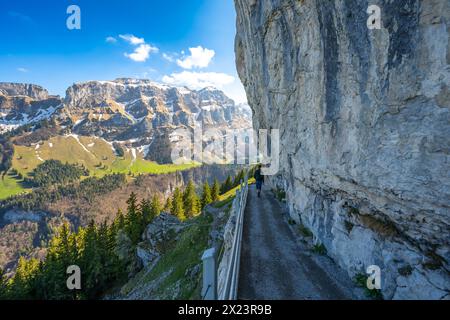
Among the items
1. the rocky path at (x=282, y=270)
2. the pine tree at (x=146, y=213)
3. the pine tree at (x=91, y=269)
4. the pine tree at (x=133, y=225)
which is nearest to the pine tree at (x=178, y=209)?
the pine tree at (x=146, y=213)

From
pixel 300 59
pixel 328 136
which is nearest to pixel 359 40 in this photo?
pixel 328 136

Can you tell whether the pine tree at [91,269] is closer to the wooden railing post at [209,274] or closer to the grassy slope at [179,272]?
the grassy slope at [179,272]

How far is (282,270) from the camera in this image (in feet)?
34.9

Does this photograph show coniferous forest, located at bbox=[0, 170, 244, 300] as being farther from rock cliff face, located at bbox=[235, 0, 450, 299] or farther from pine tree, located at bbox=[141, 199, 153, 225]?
rock cliff face, located at bbox=[235, 0, 450, 299]

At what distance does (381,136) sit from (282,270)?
663 cm

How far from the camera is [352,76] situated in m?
9.48

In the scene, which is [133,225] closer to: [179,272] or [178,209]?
[178,209]

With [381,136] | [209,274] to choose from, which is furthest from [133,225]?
[381,136]

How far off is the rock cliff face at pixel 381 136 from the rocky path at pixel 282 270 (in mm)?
1084

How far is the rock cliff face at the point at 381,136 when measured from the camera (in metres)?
6.61

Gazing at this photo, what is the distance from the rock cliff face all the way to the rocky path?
42.7 inches

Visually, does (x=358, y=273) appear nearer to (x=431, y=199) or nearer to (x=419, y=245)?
(x=419, y=245)

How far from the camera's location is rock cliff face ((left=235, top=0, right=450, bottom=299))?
260 inches
